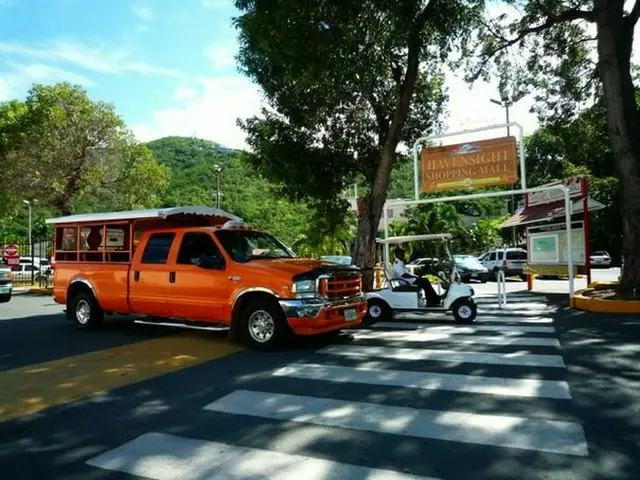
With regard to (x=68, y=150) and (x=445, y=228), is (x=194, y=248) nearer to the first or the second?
(x=68, y=150)

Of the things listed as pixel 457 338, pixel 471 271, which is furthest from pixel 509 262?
pixel 457 338

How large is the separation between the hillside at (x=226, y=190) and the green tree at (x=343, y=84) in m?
21.8

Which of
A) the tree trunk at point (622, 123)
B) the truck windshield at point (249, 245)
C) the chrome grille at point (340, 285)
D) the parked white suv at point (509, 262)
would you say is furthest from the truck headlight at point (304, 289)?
the parked white suv at point (509, 262)

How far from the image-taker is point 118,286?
1057 centimetres

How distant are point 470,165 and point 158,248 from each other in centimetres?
809

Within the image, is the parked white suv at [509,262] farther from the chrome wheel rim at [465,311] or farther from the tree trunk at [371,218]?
the chrome wheel rim at [465,311]

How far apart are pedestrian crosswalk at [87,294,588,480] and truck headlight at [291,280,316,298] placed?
86 cm

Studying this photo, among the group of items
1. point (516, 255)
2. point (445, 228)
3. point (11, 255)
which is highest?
point (445, 228)

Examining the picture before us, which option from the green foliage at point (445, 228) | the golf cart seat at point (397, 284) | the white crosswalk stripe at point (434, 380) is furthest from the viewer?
the green foliage at point (445, 228)

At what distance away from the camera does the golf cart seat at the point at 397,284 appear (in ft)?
37.8

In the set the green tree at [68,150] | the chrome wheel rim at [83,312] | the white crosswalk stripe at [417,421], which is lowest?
the white crosswalk stripe at [417,421]

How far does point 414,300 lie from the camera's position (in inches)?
449

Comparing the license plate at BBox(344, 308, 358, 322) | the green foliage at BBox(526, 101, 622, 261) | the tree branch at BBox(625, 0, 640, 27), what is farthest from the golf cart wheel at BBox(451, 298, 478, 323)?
the green foliage at BBox(526, 101, 622, 261)

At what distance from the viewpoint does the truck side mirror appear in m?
9.09
